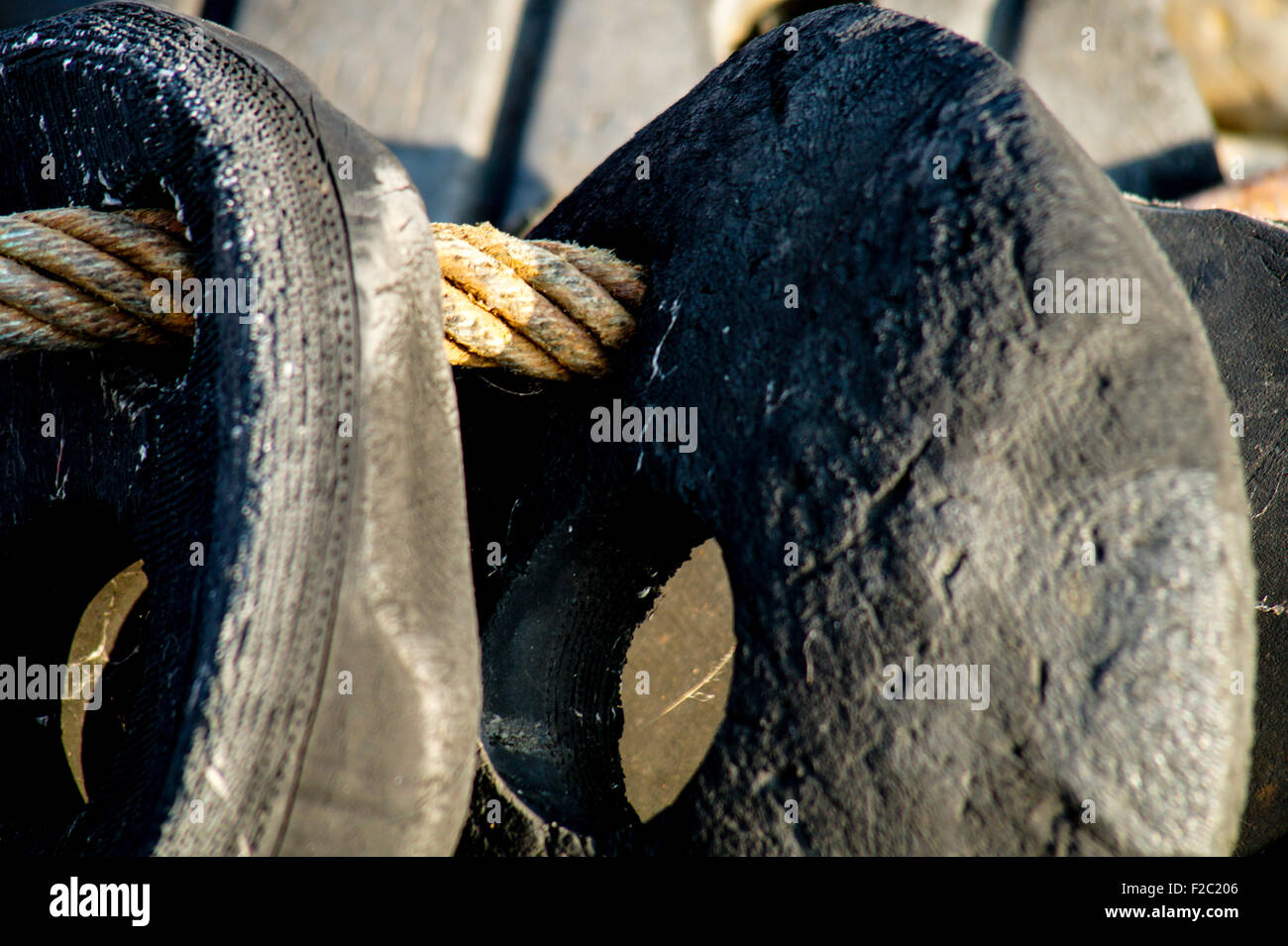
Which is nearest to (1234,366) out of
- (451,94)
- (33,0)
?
(451,94)

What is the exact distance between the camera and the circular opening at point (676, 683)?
1.68m

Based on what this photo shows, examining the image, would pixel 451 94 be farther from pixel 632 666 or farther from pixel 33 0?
pixel 632 666

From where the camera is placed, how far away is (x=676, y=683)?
1763 millimetres

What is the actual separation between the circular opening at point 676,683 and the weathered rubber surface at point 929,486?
0.65m

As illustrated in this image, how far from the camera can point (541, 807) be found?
100cm

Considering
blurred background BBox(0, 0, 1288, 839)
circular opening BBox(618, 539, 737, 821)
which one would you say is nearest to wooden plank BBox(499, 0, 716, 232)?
blurred background BBox(0, 0, 1288, 839)

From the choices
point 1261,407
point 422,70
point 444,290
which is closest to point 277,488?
point 444,290

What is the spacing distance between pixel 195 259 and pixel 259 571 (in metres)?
0.31

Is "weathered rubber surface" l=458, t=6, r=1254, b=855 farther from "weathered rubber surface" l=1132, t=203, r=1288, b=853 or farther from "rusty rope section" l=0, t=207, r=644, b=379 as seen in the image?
"weathered rubber surface" l=1132, t=203, r=1288, b=853

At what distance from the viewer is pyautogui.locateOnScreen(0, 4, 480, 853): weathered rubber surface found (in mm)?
788

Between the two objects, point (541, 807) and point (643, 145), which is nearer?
point (541, 807)

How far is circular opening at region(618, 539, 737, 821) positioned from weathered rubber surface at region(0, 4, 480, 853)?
824mm

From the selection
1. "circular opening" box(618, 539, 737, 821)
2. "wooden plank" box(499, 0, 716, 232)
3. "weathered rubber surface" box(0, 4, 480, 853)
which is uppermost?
"wooden plank" box(499, 0, 716, 232)

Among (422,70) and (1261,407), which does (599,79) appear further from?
(1261,407)
